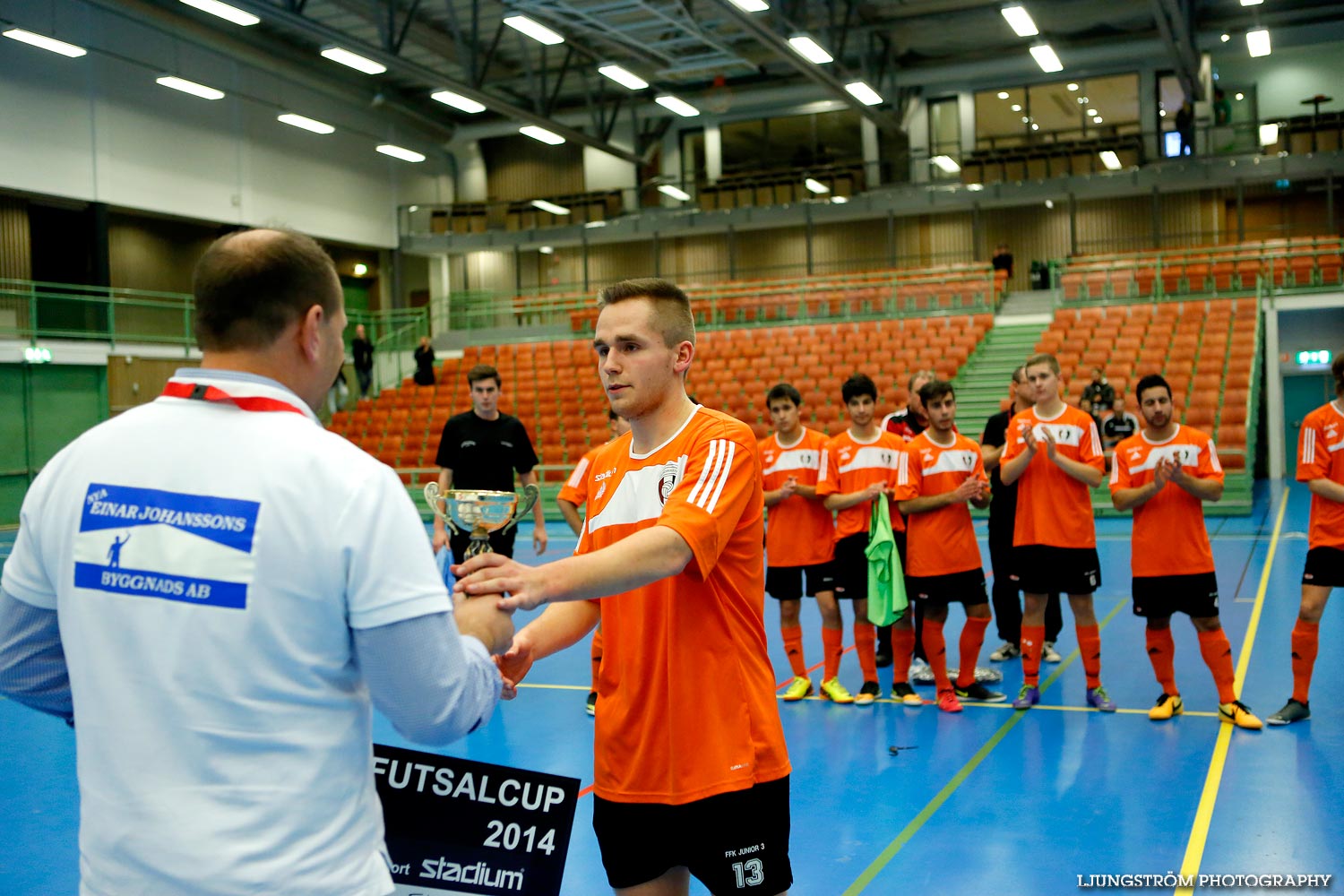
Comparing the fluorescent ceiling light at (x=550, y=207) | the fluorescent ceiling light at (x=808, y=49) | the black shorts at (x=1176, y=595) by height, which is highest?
the fluorescent ceiling light at (x=808, y=49)

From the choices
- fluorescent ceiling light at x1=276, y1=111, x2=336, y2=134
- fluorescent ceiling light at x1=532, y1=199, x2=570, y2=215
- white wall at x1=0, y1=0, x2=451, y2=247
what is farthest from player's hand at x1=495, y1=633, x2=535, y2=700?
fluorescent ceiling light at x1=532, y1=199, x2=570, y2=215

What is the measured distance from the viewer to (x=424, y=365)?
24.1 metres

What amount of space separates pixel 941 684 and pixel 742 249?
82.5ft

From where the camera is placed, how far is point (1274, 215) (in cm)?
2639

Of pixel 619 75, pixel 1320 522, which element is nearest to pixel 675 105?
pixel 619 75

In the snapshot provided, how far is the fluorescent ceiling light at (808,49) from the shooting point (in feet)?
65.4

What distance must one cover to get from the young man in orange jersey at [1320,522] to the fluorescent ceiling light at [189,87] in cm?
2271

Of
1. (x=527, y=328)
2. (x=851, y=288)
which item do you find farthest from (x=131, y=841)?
(x=527, y=328)

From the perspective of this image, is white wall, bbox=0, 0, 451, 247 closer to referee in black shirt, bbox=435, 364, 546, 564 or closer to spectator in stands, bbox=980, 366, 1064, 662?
referee in black shirt, bbox=435, 364, 546, 564

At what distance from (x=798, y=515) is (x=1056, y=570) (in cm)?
163

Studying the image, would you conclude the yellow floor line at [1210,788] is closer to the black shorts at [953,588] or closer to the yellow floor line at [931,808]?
the yellow floor line at [931,808]

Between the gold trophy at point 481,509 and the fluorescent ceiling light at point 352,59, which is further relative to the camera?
the fluorescent ceiling light at point 352,59

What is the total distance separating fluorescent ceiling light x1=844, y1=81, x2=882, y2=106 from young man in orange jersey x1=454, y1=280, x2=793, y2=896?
22.6m

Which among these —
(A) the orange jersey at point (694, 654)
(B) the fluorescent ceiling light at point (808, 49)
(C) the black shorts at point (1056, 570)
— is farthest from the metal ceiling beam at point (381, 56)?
(A) the orange jersey at point (694, 654)
